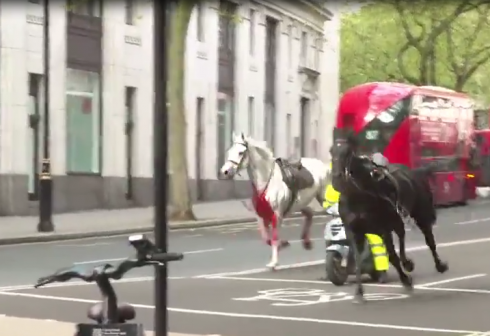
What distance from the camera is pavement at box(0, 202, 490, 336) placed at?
11766 millimetres

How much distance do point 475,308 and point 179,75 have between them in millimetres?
17149

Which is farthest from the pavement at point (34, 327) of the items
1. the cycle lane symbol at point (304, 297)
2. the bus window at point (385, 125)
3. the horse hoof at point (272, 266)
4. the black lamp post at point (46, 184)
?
the bus window at point (385, 125)

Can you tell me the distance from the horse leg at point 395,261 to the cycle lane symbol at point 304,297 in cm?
24

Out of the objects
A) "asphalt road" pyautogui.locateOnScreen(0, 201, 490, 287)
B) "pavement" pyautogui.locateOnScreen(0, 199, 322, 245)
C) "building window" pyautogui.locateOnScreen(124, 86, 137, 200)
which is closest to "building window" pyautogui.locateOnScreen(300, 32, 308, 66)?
"pavement" pyautogui.locateOnScreen(0, 199, 322, 245)

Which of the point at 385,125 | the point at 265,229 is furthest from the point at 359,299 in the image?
the point at 385,125

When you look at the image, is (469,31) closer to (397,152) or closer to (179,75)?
(397,152)

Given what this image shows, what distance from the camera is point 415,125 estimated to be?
108ft

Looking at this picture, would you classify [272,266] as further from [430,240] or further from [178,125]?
[178,125]

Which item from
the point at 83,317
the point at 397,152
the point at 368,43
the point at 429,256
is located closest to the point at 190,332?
the point at 83,317

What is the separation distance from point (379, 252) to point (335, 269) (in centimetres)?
70

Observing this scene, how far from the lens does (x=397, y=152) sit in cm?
3228

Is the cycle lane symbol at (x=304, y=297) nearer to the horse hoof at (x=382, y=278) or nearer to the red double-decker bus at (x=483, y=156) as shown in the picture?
the horse hoof at (x=382, y=278)

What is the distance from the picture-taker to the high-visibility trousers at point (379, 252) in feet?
48.3

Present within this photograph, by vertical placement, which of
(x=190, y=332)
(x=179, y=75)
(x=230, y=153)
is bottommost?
(x=190, y=332)
